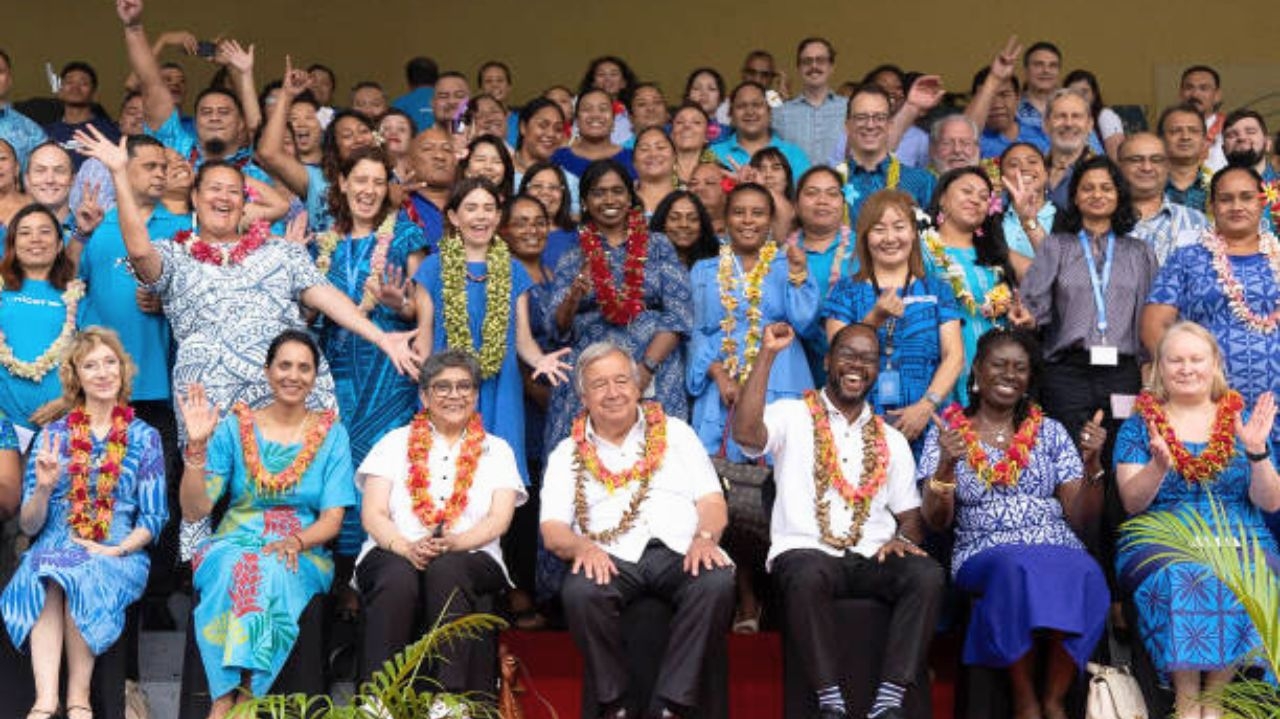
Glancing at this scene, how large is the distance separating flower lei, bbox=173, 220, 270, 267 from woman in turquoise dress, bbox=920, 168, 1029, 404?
2298mm

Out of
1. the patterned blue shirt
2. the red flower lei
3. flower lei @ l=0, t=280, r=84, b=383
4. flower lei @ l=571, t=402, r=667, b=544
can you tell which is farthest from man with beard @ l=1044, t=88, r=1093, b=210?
flower lei @ l=0, t=280, r=84, b=383

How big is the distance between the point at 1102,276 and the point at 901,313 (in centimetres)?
77

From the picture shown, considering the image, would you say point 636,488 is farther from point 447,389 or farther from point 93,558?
point 93,558

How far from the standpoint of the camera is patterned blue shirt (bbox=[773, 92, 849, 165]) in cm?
1020

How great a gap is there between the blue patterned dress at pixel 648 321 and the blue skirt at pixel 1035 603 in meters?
1.38

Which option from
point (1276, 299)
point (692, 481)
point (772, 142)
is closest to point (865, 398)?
point (692, 481)

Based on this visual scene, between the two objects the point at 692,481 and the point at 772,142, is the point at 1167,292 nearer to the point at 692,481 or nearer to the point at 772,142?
the point at 692,481

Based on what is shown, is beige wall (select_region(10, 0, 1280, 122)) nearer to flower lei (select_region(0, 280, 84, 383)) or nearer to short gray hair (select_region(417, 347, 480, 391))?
flower lei (select_region(0, 280, 84, 383))

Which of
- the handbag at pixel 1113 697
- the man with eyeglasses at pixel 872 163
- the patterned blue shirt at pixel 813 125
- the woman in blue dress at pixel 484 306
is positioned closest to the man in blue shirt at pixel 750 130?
the patterned blue shirt at pixel 813 125

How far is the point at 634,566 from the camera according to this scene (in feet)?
22.8

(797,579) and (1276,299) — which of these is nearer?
(797,579)

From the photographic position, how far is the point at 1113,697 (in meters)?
6.90

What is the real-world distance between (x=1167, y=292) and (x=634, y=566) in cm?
213

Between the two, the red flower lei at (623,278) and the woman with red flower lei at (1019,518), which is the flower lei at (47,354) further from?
the woman with red flower lei at (1019,518)
